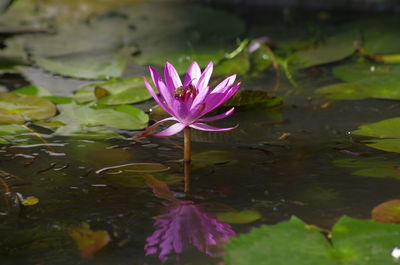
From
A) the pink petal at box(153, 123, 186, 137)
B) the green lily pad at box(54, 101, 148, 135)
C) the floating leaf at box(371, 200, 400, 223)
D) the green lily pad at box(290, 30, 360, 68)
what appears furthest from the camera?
the green lily pad at box(290, 30, 360, 68)

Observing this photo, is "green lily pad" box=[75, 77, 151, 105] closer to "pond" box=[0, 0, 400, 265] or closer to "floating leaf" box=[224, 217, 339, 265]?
"pond" box=[0, 0, 400, 265]

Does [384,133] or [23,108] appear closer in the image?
[384,133]

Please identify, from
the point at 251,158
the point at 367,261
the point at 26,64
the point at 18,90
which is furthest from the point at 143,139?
the point at 26,64

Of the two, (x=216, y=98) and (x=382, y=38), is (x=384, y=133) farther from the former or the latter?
(x=382, y=38)

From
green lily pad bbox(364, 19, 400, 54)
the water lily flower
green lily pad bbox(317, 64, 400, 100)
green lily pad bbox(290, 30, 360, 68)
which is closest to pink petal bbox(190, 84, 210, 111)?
the water lily flower

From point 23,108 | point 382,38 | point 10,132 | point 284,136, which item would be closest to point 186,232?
point 284,136

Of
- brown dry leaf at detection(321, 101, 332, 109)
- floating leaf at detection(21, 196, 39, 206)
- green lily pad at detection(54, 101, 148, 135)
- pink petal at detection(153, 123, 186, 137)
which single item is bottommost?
floating leaf at detection(21, 196, 39, 206)

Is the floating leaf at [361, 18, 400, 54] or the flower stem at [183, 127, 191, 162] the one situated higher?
the floating leaf at [361, 18, 400, 54]
